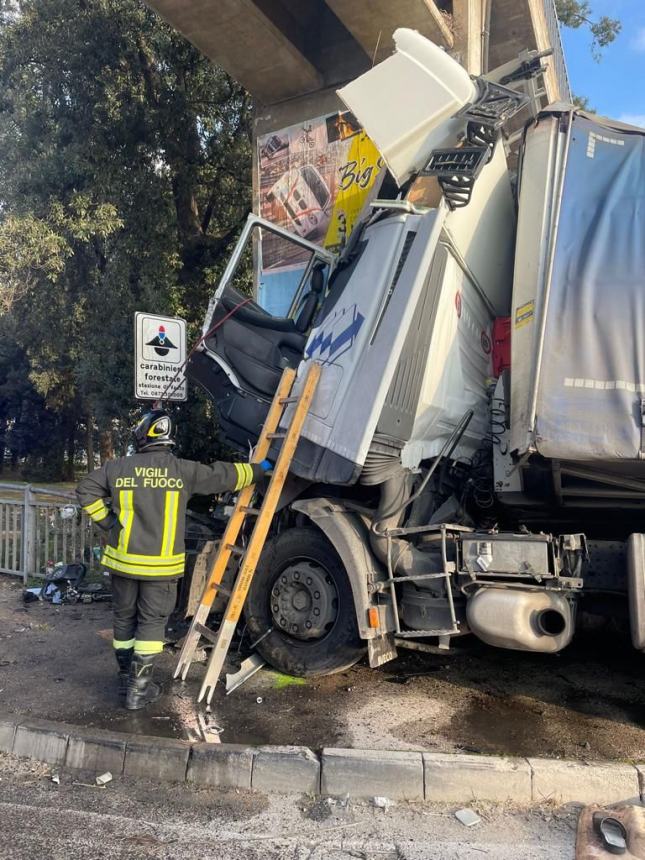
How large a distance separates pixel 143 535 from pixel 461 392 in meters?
2.22

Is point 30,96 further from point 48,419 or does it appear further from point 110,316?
point 48,419

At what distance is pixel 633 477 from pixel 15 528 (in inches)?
265

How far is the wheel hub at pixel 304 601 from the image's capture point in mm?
4379

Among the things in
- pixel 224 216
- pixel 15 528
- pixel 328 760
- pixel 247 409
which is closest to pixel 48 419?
pixel 224 216

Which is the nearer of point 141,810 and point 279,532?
point 141,810

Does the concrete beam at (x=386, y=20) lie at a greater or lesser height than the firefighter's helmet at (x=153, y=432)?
greater

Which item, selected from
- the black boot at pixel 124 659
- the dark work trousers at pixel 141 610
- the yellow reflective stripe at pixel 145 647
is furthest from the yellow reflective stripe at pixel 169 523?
the black boot at pixel 124 659

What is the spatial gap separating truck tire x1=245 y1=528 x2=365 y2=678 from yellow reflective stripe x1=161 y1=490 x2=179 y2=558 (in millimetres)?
A: 751

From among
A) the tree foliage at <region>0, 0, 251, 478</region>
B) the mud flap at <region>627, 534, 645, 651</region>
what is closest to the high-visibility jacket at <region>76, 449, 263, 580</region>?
the mud flap at <region>627, 534, 645, 651</region>

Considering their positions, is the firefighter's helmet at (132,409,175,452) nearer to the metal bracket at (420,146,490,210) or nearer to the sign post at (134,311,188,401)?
the sign post at (134,311,188,401)

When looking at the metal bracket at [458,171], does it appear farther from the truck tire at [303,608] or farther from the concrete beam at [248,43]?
the concrete beam at [248,43]

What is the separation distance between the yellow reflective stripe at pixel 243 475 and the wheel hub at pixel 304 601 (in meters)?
0.68

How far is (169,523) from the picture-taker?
4.18 meters

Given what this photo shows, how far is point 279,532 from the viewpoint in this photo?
15.6ft
